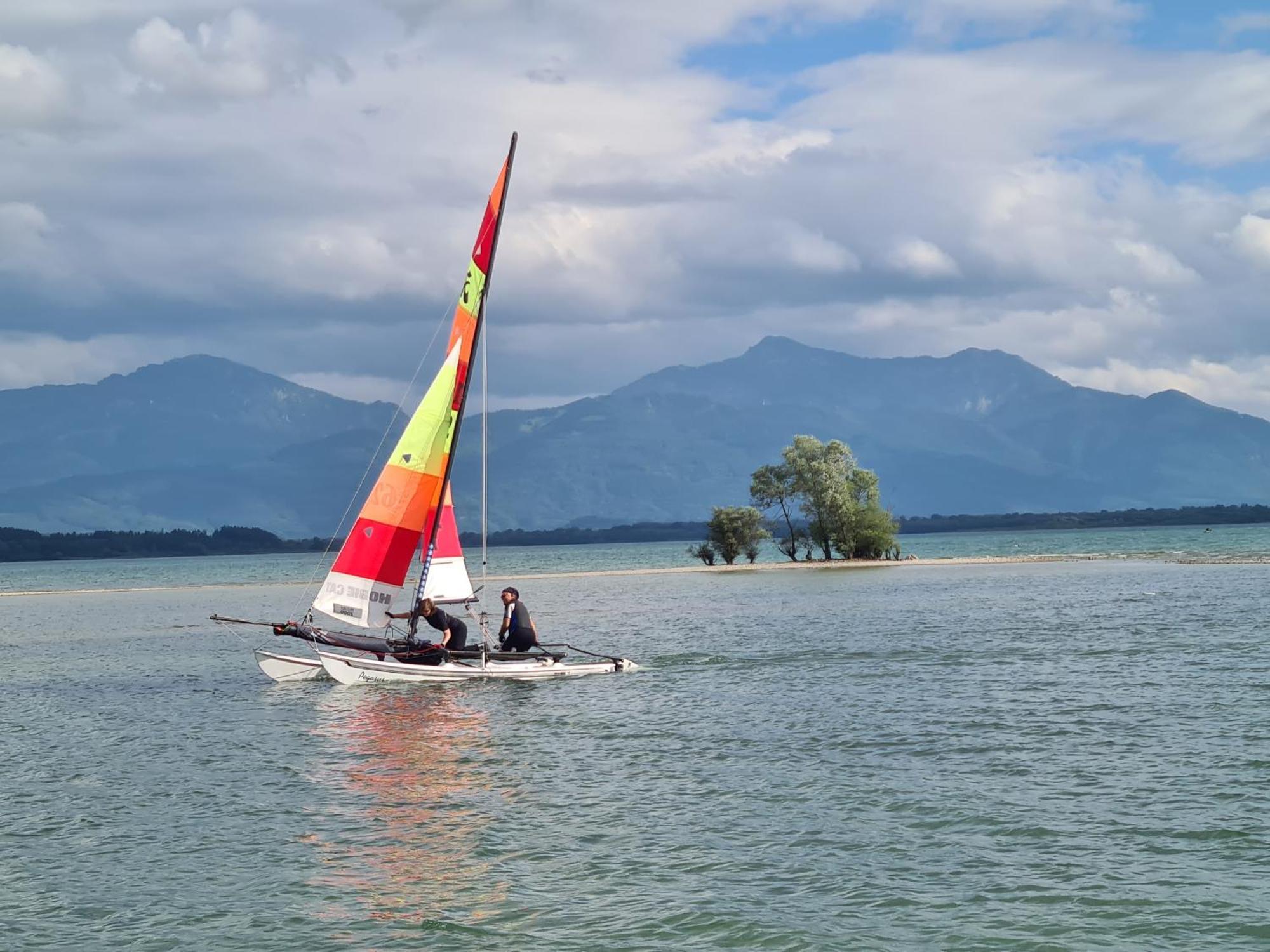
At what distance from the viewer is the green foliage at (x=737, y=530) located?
464 feet

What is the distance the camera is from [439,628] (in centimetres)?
4166

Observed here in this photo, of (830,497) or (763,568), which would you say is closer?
(830,497)

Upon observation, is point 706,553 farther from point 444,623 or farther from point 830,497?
point 444,623

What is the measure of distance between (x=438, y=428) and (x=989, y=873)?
28977 mm

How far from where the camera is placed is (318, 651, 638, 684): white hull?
41469mm

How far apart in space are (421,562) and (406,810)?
20.4 meters

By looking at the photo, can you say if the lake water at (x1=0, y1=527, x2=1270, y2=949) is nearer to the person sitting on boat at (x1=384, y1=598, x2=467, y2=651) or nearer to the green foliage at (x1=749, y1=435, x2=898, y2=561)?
the person sitting on boat at (x1=384, y1=598, x2=467, y2=651)

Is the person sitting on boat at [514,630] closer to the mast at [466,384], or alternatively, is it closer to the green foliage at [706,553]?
the mast at [466,384]

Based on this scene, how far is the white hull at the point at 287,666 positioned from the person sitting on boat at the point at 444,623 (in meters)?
3.71

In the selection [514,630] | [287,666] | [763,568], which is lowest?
[287,666]

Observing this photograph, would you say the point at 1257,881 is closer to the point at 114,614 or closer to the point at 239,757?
the point at 239,757

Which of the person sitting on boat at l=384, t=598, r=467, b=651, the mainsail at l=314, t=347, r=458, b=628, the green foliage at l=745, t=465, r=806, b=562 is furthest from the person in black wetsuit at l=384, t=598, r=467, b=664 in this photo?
the green foliage at l=745, t=465, r=806, b=562

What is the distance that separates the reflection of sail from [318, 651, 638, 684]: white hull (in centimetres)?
373

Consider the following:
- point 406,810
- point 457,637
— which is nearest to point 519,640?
point 457,637
